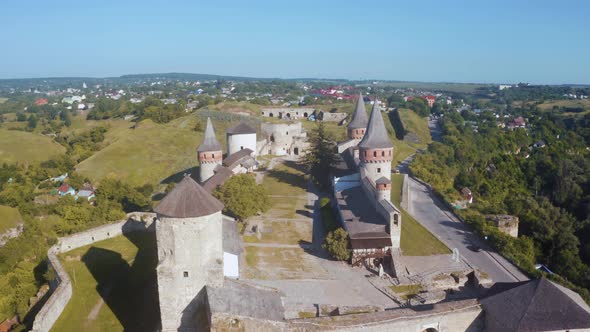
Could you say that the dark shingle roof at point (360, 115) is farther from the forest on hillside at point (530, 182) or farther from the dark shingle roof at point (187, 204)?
the dark shingle roof at point (187, 204)

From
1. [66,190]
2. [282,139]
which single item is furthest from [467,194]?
[66,190]

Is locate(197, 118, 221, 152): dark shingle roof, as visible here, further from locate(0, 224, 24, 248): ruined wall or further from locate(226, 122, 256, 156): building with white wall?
locate(0, 224, 24, 248): ruined wall

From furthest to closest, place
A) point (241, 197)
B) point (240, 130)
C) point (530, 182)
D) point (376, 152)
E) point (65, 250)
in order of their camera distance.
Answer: point (530, 182) → point (240, 130) → point (376, 152) → point (241, 197) → point (65, 250)

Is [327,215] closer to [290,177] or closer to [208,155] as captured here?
[208,155]

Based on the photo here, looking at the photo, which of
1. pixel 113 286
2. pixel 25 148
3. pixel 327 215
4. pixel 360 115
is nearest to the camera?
pixel 113 286

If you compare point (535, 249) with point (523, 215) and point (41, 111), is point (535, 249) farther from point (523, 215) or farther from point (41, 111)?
point (41, 111)

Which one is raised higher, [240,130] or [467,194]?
[240,130]

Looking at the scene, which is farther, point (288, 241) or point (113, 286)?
point (288, 241)
